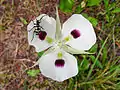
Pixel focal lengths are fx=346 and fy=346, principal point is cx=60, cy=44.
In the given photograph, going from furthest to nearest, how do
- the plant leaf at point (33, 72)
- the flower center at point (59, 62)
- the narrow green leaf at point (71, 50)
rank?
the plant leaf at point (33, 72)
the flower center at point (59, 62)
the narrow green leaf at point (71, 50)

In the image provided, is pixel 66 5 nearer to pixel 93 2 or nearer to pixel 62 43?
pixel 93 2

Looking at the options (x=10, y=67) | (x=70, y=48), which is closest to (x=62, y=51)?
(x=70, y=48)

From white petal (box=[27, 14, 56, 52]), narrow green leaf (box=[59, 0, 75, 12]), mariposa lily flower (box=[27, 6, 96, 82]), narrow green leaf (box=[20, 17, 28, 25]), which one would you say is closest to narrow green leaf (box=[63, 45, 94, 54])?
mariposa lily flower (box=[27, 6, 96, 82])

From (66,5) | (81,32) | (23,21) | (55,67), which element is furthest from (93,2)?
(55,67)

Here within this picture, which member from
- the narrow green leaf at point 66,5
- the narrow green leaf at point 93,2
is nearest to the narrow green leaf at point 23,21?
the narrow green leaf at point 66,5

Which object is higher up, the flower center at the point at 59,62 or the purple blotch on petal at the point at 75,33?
the purple blotch on petal at the point at 75,33

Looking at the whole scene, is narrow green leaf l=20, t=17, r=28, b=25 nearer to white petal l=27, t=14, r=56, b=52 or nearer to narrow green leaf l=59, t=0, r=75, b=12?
narrow green leaf l=59, t=0, r=75, b=12

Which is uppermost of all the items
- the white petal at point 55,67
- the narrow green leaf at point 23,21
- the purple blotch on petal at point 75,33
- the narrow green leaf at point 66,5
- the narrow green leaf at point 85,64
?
the narrow green leaf at point 66,5

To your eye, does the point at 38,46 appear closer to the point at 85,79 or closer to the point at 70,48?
the point at 70,48

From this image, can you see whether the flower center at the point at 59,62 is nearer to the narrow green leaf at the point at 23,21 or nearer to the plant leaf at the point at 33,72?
the plant leaf at the point at 33,72
